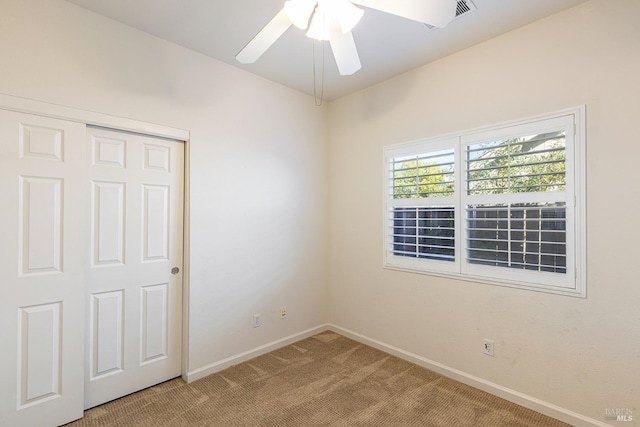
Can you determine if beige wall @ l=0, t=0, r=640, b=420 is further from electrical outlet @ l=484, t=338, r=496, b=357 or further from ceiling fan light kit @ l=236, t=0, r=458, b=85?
ceiling fan light kit @ l=236, t=0, r=458, b=85

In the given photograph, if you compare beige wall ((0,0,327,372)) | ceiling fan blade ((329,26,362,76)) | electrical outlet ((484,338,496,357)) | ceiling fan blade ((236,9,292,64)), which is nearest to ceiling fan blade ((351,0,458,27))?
ceiling fan blade ((329,26,362,76))

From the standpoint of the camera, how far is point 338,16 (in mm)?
1486

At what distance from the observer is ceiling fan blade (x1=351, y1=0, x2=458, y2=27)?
4.43 ft

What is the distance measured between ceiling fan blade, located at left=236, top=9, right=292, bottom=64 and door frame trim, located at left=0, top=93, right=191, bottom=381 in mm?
1107

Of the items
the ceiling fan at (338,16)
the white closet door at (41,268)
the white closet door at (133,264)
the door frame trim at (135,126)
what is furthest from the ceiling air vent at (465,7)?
the white closet door at (41,268)

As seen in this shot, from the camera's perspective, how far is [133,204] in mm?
2361

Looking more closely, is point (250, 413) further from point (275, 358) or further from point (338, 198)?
point (338, 198)

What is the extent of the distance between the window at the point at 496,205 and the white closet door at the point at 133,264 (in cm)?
205

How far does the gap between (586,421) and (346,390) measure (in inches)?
62.4

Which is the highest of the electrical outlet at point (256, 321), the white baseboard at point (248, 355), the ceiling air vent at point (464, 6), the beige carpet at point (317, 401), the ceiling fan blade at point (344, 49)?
the ceiling air vent at point (464, 6)

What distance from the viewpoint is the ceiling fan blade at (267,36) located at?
1511 millimetres

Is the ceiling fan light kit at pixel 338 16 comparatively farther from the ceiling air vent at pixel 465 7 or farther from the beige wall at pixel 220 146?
the beige wall at pixel 220 146

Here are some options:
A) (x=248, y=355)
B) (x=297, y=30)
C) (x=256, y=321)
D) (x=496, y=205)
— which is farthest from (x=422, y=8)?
(x=248, y=355)

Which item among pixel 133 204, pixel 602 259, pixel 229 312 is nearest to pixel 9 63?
pixel 133 204
